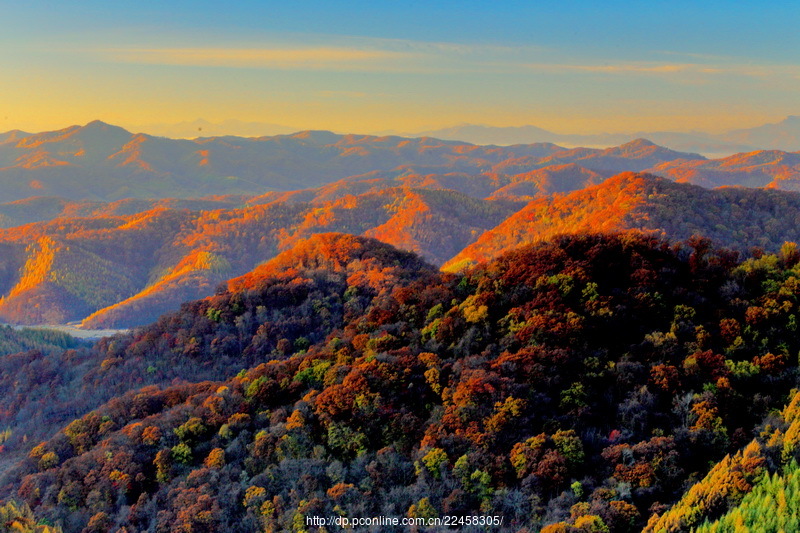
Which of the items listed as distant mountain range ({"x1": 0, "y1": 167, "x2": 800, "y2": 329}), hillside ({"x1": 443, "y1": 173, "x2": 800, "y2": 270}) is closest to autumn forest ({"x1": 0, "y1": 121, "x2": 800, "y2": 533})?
distant mountain range ({"x1": 0, "y1": 167, "x2": 800, "y2": 329})

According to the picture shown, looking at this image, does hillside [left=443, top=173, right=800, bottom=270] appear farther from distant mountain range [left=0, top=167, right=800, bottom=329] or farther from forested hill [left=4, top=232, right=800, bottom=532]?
forested hill [left=4, top=232, right=800, bottom=532]

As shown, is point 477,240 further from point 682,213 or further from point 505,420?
point 505,420

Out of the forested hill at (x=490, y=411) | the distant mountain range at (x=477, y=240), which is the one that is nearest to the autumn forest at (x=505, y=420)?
the forested hill at (x=490, y=411)

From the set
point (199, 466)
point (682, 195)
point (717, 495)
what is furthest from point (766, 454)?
point (682, 195)

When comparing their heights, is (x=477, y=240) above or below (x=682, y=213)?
below

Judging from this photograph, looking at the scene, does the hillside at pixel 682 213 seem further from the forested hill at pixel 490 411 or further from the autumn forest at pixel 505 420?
the autumn forest at pixel 505 420

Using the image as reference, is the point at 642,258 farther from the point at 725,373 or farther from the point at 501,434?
the point at 501,434

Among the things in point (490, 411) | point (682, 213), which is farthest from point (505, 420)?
point (682, 213)
